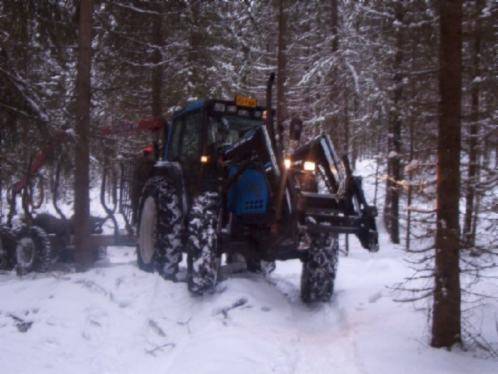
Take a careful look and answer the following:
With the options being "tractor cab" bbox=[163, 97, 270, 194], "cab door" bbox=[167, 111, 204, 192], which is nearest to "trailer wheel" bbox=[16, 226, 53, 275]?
"cab door" bbox=[167, 111, 204, 192]

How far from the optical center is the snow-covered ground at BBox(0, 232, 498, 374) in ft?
17.5

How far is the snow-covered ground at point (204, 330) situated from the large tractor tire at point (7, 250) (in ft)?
12.7

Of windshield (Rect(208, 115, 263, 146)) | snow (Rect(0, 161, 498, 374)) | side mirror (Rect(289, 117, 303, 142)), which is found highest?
windshield (Rect(208, 115, 263, 146))

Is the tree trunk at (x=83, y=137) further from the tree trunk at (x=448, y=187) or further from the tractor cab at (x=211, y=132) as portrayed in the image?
the tree trunk at (x=448, y=187)

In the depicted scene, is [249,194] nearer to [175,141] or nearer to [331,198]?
[331,198]

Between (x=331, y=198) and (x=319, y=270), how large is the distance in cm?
135

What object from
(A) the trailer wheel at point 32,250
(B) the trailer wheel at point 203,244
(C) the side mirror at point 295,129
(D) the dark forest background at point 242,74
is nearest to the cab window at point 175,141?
(D) the dark forest background at point 242,74

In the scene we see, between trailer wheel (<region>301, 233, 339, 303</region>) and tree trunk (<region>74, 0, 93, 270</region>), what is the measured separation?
484cm

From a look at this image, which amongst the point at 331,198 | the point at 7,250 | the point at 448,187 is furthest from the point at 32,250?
the point at 448,187

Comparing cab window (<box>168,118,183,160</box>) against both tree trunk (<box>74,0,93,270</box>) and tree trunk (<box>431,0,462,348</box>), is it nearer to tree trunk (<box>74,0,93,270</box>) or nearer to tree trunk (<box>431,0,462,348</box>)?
tree trunk (<box>74,0,93,270</box>)

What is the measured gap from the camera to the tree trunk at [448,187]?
5520 mm

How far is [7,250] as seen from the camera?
11.9 metres

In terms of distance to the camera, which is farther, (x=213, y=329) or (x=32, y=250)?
(x=32, y=250)

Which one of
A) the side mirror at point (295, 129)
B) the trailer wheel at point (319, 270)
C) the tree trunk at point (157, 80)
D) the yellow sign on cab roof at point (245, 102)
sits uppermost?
the tree trunk at point (157, 80)
